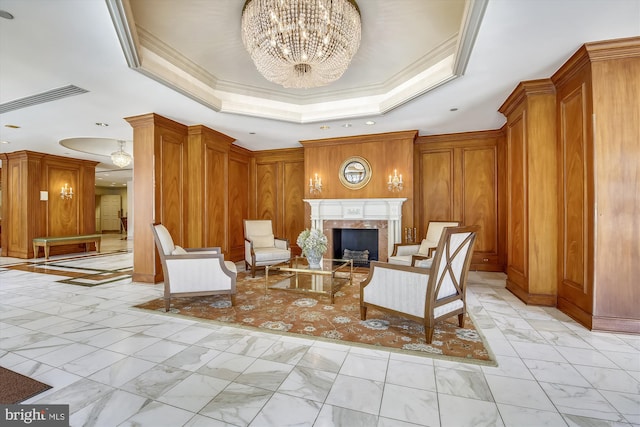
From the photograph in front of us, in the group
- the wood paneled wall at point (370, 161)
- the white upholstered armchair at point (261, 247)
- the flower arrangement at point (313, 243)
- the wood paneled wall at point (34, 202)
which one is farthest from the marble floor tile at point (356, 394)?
the wood paneled wall at point (34, 202)

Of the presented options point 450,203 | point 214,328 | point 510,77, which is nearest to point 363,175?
point 450,203

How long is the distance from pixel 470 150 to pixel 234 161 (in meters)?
5.05

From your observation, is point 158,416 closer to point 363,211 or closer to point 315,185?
point 363,211

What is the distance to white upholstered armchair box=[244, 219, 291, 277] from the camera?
480cm

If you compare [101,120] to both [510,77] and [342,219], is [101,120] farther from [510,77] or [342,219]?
[510,77]

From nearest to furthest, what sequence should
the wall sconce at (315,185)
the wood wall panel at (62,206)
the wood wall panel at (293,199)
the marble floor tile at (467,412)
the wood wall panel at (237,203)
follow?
the marble floor tile at (467,412), the wall sconce at (315,185), the wood wall panel at (237,203), the wood wall panel at (293,199), the wood wall panel at (62,206)

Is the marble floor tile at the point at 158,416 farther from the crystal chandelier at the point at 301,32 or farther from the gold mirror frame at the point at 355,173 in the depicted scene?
the gold mirror frame at the point at 355,173

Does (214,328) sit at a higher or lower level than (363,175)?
lower

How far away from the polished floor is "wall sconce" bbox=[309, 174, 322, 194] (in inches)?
143

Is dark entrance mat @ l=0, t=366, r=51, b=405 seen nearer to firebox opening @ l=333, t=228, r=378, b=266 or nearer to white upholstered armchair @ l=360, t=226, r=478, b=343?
white upholstered armchair @ l=360, t=226, r=478, b=343

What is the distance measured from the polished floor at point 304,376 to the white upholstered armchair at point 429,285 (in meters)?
0.39

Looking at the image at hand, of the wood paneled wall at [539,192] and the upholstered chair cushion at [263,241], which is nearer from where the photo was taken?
the wood paneled wall at [539,192]

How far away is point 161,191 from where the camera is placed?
4.54m

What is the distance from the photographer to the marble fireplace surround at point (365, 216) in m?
5.32
